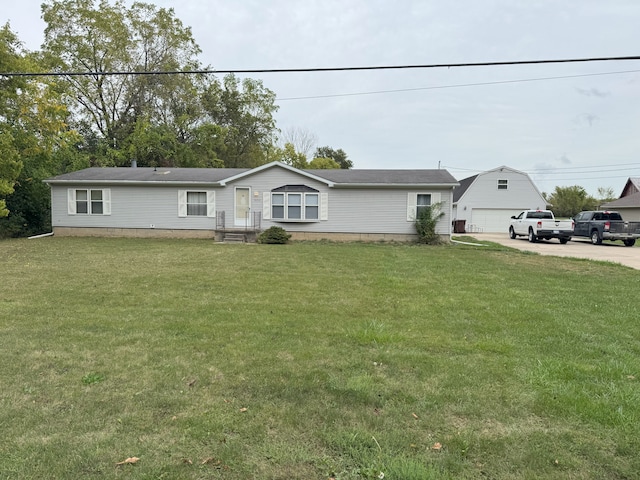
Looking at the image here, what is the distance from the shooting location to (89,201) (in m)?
18.6

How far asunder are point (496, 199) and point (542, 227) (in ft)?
36.3

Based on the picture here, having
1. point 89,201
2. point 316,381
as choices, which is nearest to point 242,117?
point 89,201

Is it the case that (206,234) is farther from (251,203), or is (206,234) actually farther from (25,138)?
(25,138)

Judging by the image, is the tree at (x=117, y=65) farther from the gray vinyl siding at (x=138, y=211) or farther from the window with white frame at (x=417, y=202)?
the window with white frame at (x=417, y=202)

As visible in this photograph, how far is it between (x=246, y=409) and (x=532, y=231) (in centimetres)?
2098

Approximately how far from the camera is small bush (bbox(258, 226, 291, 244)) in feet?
53.9

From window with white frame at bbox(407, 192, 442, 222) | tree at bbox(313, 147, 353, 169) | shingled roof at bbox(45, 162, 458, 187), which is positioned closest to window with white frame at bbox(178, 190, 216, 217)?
shingled roof at bbox(45, 162, 458, 187)

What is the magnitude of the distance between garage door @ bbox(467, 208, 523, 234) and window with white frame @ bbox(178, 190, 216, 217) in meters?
20.5

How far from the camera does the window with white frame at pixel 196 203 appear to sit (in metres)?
18.1

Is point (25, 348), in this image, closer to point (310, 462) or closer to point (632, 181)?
point (310, 462)

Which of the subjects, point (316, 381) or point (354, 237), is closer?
point (316, 381)

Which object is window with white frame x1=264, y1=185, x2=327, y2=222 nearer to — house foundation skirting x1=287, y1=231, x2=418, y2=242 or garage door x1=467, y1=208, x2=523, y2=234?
house foundation skirting x1=287, y1=231, x2=418, y2=242

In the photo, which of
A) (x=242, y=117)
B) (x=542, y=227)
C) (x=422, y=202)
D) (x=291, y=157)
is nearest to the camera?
(x=422, y=202)

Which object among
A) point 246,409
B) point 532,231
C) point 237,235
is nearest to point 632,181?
point 532,231
